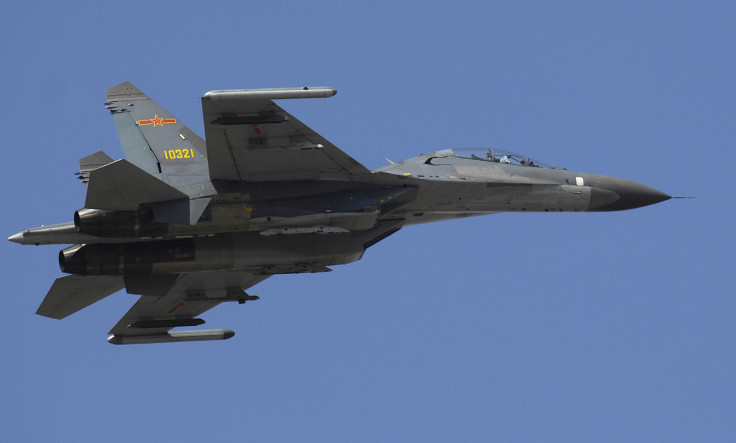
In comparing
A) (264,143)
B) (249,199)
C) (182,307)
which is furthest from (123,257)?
(182,307)

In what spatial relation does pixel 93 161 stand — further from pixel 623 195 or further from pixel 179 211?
pixel 623 195

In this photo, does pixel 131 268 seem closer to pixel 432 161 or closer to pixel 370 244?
pixel 370 244

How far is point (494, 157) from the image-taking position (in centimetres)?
2652

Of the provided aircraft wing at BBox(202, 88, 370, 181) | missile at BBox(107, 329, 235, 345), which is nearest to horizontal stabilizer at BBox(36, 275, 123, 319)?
missile at BBox(107, 329, 235, 345)

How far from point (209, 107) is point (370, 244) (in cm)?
533

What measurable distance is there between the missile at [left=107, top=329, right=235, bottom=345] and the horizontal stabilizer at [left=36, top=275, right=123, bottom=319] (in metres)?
2.28

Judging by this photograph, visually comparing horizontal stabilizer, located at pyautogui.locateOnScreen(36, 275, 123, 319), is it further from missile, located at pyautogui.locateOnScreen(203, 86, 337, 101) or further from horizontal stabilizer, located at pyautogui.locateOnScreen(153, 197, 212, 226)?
missile, located at pyautogui.locateOnScreen(203, 86, 337, 101)

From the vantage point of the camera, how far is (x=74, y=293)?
26703mm

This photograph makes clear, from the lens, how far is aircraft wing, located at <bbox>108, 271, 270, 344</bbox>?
2814cm

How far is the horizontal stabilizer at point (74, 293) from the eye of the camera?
2650 cm

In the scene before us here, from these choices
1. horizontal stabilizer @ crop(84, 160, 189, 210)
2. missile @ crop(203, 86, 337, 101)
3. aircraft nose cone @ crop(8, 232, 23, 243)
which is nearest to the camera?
missile @ crop(203, 86, 337, 101)

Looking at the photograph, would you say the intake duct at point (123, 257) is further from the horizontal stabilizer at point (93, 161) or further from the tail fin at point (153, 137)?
the horizontal stabilizer at point (93, 161)

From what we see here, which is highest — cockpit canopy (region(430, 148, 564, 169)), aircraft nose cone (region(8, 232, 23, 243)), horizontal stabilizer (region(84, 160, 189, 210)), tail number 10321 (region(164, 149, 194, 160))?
cockpit canopy (region(430, 148, 564, 169))

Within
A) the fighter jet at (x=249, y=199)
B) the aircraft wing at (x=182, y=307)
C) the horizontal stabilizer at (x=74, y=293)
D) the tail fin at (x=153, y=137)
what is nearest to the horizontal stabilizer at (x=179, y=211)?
the fighter jet at (x=249, y=199)
